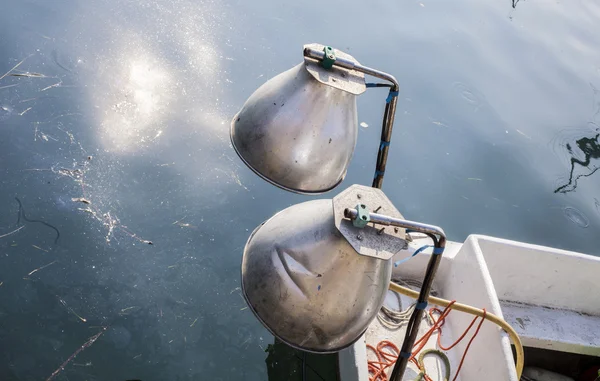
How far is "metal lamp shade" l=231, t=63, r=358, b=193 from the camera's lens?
4.45 ft

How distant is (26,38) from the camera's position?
15.4ft

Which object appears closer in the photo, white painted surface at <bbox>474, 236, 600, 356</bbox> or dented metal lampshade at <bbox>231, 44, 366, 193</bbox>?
dented metal lampshade at <bbox>231, 44, 366, 193</bbox>

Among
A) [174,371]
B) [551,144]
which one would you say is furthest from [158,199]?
[551,144]

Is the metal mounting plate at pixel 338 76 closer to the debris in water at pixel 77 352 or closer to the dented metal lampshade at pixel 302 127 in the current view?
the dented metal lampshade at pixel 302 127

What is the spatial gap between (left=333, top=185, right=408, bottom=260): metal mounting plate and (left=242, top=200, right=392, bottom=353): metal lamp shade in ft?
0.11

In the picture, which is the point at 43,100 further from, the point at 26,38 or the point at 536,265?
the point at 536,265

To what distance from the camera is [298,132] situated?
4.43 ft

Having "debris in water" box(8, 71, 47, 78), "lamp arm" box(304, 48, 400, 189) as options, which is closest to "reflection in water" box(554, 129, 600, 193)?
"lamp arm" box(304, 48, 400, 189)

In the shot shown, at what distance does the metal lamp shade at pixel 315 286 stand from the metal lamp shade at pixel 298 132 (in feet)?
0.68

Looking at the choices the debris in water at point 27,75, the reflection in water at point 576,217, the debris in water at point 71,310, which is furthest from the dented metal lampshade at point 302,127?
the reflection in water at point 576,217

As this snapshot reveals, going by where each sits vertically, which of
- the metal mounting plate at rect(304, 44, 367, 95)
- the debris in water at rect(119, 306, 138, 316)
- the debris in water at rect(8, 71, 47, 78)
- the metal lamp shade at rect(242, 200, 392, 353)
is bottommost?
the debris in water at rect(119, 306, 138, 316)

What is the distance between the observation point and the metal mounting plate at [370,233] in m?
1.10

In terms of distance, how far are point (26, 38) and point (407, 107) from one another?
3743 mm

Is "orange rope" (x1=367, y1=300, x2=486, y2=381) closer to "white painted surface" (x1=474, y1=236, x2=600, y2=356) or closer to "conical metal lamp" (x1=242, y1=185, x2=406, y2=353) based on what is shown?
"white painted surface" (x1=474, y1=236, x2=600, y2=356)
